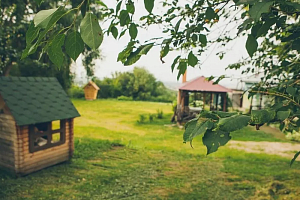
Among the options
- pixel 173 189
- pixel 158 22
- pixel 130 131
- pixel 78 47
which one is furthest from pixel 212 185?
pixel 130 131

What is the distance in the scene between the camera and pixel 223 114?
88 cm

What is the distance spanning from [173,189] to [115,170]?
1583 mm

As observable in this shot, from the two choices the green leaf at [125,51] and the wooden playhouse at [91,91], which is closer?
the green leaf at [125,51]

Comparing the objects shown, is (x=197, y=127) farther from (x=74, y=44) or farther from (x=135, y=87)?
(x=135, y=87)

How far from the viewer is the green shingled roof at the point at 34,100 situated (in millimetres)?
4797

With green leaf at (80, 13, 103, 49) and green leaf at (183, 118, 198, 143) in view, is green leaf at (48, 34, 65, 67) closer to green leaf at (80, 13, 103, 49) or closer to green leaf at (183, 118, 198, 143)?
green leaf at (80, 13, 103, 49)

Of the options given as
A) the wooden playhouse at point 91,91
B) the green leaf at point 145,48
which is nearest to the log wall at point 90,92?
the wooden playhouse at point 91,91

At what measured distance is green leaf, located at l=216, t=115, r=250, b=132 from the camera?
73cm

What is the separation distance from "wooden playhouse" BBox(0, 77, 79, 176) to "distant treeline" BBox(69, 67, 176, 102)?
727 inches

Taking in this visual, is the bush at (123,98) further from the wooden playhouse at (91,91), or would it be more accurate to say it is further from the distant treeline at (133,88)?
the wooden playhouse at (91,91)

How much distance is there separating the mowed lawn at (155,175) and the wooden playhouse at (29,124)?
0.84 feet

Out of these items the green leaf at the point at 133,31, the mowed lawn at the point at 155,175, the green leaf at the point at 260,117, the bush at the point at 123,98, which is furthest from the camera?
the bush at the point at 123,98

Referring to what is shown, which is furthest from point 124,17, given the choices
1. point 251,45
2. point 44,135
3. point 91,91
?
point 91,91

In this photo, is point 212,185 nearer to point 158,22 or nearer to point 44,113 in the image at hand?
point 158,22
